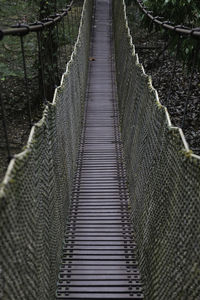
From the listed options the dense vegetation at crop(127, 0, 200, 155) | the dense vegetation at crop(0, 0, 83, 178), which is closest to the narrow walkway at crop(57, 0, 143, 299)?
the dense vegetation at crop(127, 0, 200, 155)

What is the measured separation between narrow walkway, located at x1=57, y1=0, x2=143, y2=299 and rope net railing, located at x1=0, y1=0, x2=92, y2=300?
196 millimetres

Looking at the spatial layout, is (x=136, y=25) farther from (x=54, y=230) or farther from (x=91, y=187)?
(x=54, y=230)

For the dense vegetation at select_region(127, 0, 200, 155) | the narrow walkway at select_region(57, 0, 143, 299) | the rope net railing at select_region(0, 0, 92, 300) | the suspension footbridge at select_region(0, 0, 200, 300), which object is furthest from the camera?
the dense vegetation at select_region(127, 0, 200, 155)

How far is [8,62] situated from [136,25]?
461 centimetres

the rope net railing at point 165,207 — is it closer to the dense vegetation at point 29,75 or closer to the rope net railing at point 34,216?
the rope net railing at point 34,216

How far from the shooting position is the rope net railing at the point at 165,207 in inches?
49.1

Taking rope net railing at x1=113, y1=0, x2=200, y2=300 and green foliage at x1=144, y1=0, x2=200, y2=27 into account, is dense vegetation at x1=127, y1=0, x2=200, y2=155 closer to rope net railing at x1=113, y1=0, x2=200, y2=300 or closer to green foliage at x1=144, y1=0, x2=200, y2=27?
green foliage at x1=144, y1=0, x2=200, y2=27

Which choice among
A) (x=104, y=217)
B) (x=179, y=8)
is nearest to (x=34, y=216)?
(x=104, y=217)

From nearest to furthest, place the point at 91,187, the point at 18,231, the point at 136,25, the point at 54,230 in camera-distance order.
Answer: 1. the point at 18,231
2. the point at 54,230
3. the point at 91,187
4. the point at 136,25

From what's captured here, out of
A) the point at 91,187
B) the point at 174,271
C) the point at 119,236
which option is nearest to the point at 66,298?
the point at 119,236

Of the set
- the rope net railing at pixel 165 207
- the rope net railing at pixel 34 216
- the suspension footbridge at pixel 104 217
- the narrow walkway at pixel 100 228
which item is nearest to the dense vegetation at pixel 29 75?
the narrow walkway at pixel 100 228

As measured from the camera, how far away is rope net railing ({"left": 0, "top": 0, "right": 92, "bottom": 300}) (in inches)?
43.5

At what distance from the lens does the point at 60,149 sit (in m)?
2.33

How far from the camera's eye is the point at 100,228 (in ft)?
8.51
